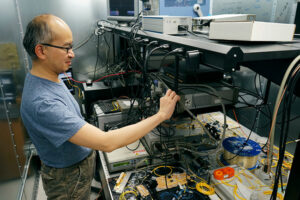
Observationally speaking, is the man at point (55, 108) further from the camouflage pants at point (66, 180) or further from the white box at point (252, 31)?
the white box at point (252, 31)

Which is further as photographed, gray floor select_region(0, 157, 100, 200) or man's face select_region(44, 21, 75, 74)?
gray floor select_region(0, 157, 100, 200)

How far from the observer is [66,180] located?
123 cm

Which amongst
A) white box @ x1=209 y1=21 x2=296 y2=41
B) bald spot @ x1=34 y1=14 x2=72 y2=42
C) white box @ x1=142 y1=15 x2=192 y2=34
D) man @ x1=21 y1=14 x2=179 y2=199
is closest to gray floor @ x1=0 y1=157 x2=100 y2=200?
man @ x1=21 y1=14 x2=179 y2=199

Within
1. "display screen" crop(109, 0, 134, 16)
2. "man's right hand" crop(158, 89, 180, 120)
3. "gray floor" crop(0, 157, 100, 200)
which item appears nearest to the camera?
"man's right hand" crop(158, 89, 180, 120)

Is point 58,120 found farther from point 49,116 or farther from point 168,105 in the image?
point 168,105

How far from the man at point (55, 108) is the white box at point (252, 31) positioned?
1.49 feet

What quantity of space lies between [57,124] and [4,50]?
1156mm

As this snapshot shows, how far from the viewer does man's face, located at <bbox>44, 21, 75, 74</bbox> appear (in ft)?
3.18

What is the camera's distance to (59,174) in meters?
1.21

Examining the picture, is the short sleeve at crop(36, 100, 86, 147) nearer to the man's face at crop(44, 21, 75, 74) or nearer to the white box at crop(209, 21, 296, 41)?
the man's face at crop(44, 21, 75, 74)

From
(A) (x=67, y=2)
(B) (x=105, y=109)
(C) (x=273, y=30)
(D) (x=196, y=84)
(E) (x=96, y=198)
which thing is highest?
(A) (x=67, y=2)

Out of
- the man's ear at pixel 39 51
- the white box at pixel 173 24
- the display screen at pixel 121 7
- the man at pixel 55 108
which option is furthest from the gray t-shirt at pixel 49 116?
the display screen at pixel 121 7

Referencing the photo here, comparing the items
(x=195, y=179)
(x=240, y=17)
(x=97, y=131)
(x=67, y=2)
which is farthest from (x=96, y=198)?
(x=67, y=2)

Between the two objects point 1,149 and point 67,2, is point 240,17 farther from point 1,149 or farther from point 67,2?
point 67,2
